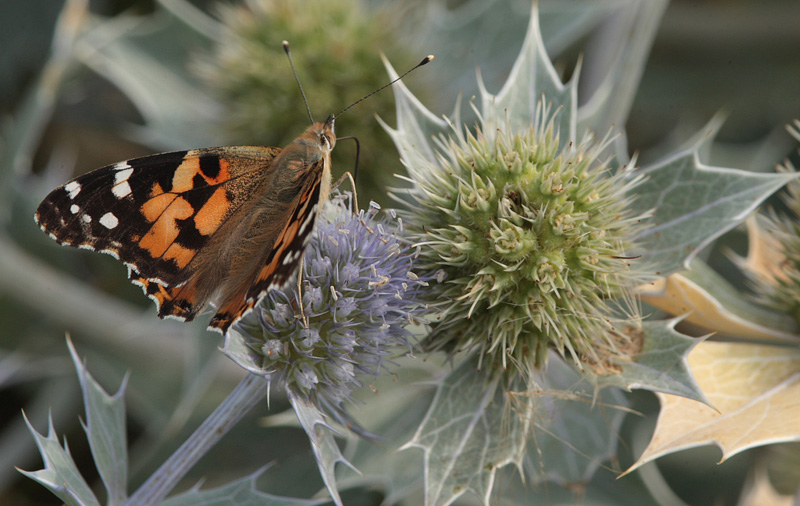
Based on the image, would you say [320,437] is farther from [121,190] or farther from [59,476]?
[121,190]

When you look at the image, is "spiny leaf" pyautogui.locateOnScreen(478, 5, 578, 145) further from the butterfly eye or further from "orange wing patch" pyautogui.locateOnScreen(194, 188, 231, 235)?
"orange wing patch" pyautogui.locateOnScreen(194, 188, 231, 235)

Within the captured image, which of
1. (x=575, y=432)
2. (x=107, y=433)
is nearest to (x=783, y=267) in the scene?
(x=575, y=432)

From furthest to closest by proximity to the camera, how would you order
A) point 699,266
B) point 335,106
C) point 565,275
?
1. point 335,106
2. point 699,266
3. point 565,275

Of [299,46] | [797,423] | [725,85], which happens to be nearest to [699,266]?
[797,423]

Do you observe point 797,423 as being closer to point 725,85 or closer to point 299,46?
point 299,46

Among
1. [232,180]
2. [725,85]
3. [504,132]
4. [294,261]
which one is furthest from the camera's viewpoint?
[725,85]

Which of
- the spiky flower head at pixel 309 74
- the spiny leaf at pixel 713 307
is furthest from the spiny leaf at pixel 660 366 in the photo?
the spiky flower head at pixel 309 74
